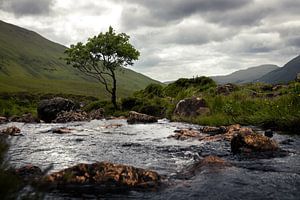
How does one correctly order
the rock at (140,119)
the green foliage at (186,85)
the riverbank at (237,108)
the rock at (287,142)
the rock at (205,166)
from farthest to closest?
the green foliage at (186,85) → the rock at (140,119) → the riverbank at (237,108) → the rock at (287,142) → the rock at (205,166)

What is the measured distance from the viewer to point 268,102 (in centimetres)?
2380

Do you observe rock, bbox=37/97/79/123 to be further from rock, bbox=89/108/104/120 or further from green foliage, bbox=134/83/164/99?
green foliage, bbox=134/83/164/99

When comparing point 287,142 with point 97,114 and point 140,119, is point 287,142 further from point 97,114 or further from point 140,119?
point 97,114

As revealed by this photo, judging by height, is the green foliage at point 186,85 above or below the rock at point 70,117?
above

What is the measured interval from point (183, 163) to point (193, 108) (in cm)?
1863

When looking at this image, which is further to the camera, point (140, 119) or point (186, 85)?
point (186, 85)

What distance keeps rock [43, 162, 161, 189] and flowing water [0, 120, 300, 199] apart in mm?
469

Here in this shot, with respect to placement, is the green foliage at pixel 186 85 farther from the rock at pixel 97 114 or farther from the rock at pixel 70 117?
the rock at pixel 70 117

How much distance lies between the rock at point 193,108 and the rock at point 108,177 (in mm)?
20236

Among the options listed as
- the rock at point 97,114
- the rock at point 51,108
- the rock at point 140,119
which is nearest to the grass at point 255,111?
the rock at point 140,119

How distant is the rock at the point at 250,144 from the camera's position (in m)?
13.7

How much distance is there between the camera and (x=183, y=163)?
12477mm

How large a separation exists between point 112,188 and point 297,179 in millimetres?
5123

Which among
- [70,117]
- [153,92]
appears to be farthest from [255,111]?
[153,92]
